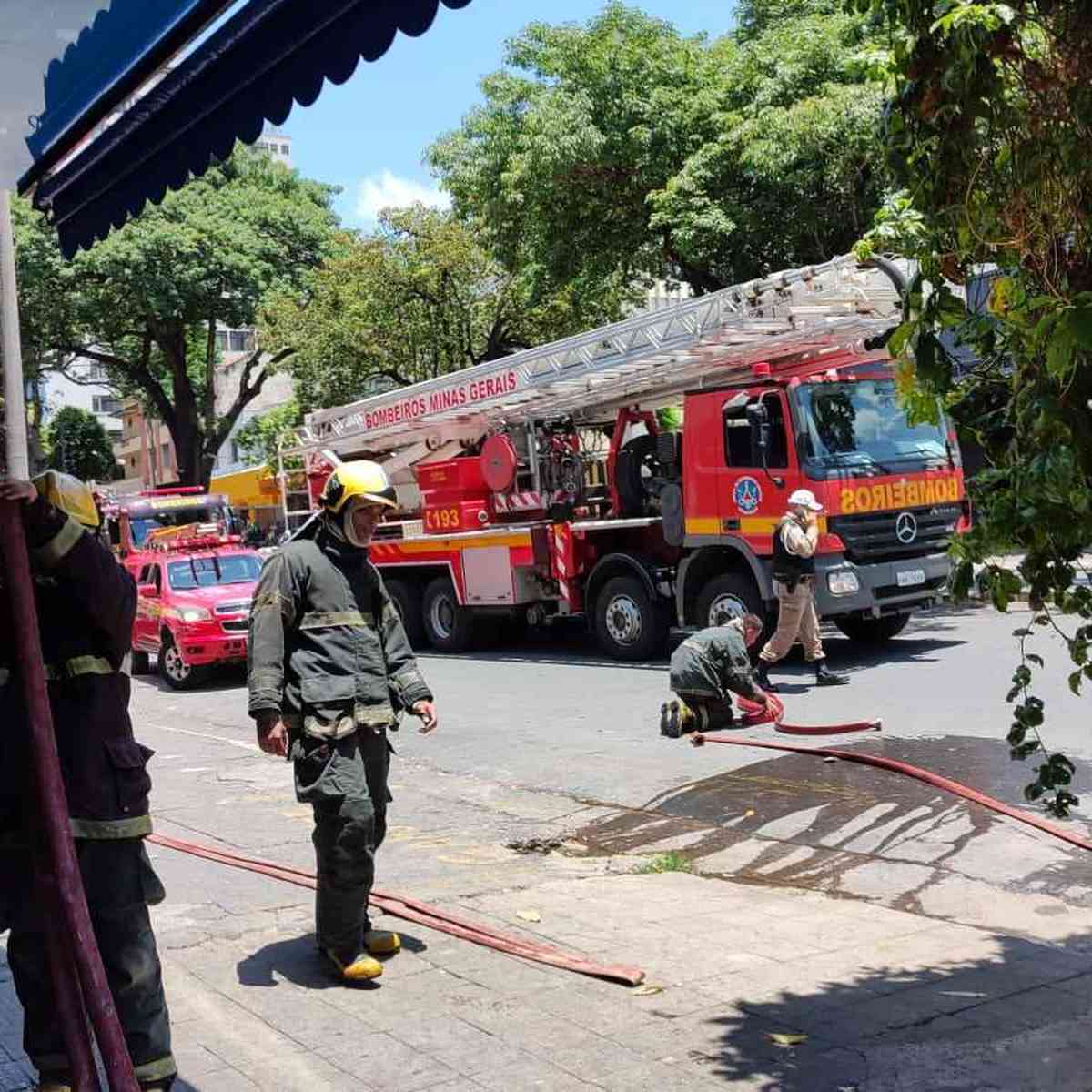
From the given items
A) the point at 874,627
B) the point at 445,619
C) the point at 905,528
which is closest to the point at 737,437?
the point at 905,528

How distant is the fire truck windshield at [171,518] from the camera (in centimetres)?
2681

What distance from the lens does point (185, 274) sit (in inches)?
1208

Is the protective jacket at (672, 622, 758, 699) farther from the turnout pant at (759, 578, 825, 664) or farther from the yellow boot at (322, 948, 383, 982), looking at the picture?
the yellow boot at (322, 948, 383, 982)

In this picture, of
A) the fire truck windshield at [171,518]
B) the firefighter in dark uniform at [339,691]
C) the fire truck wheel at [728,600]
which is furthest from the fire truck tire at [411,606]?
the firefighter in dark uniform at [339,691]

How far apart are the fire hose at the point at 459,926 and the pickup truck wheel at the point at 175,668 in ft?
28.4

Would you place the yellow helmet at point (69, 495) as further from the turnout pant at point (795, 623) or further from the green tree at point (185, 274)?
the green tree at point (185, 274)

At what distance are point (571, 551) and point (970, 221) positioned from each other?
1178 centimetres

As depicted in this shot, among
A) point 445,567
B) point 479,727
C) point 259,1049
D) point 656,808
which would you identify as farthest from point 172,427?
point 259,1049

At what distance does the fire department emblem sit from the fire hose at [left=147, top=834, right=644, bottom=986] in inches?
275

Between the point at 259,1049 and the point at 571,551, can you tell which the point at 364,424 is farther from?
the point at 259,1049

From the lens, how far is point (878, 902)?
583 cm

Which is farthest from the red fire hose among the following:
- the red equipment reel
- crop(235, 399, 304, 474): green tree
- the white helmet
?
crop(235, 399, 304, 474): green tree

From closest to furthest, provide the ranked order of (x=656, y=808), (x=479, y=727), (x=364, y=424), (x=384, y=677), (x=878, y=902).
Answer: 1. (x=384, y=677)
2. (x=878, y=902)
3. (x=656, y=808)
4. (x=479, y=727)
5. (x=364, y=424)

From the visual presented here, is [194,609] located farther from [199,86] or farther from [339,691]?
[199,86]
